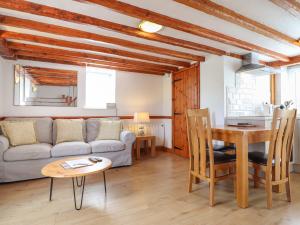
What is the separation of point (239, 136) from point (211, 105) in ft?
5.89

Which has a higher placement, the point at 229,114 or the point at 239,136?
the point at 229,114

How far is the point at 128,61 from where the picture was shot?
3.97 m

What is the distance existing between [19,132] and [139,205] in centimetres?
232

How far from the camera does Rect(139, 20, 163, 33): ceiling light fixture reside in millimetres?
2373

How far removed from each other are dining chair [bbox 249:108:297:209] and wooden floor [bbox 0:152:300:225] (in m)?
0.24

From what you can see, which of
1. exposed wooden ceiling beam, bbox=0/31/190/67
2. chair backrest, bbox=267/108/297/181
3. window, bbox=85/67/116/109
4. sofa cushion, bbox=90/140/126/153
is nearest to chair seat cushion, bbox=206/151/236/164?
chair backrest, bbox=267/108/297/181

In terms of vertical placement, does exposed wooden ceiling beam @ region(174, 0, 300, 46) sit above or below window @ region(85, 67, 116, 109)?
above

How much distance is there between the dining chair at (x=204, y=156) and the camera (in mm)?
2014

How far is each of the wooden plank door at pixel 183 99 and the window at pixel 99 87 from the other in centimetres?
154

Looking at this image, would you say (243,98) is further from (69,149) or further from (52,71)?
(52,71)

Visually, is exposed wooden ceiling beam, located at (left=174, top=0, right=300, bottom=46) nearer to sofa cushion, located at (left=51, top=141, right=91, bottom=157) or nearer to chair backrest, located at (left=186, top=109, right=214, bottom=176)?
chair backrest, located at (left=186, top=109, right=214, bottom=176)

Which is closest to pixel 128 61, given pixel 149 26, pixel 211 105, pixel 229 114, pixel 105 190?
pixel 149 26

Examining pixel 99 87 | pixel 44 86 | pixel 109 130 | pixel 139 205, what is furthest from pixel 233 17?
pixel 44 86

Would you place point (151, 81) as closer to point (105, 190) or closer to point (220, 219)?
point (105, 190)
